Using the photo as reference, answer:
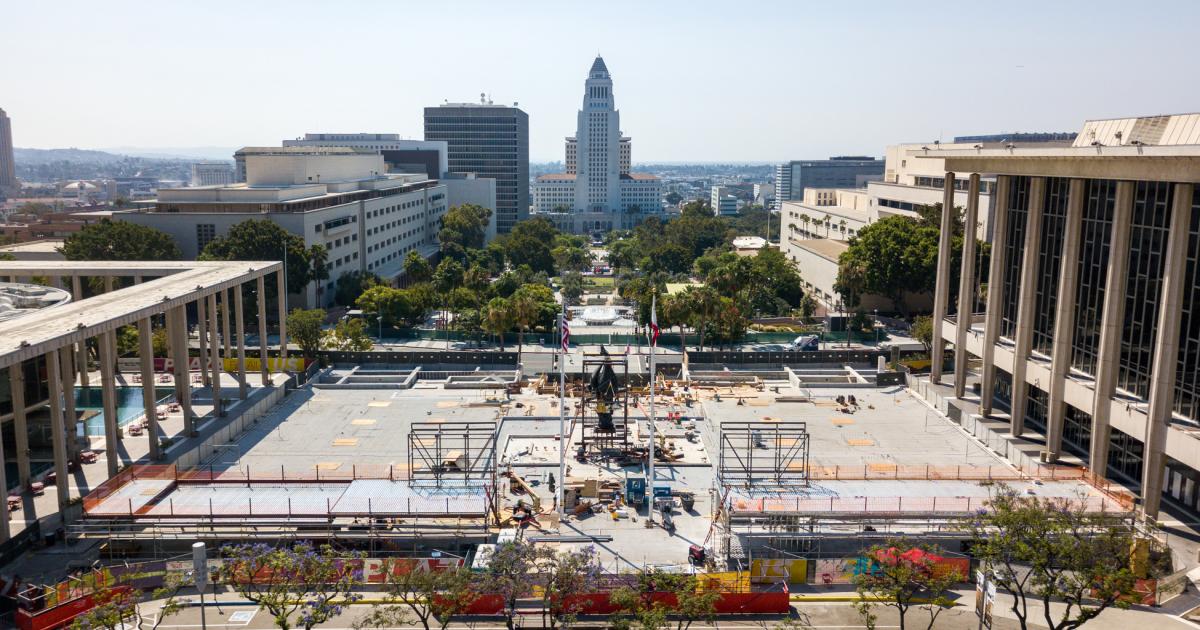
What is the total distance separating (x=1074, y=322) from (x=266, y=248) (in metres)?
77.4

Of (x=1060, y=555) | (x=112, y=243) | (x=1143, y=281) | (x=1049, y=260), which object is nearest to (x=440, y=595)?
(x=1060, y=555)

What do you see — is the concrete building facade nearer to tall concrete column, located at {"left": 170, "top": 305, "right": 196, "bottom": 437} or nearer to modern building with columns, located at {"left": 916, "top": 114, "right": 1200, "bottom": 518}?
tall concrete column, located at {"left": 170, "top": 305, "right": 196, "bottom": 437}

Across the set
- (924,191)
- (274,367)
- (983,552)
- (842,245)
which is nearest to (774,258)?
(842,245)

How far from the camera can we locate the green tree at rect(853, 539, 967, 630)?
31141 mm

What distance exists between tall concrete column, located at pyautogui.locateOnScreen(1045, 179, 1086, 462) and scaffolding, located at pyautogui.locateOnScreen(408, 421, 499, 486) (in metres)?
32.8

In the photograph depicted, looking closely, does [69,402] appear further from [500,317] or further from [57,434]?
[500,317]

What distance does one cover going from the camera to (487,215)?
6683 inches

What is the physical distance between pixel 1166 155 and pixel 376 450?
46.7 metres

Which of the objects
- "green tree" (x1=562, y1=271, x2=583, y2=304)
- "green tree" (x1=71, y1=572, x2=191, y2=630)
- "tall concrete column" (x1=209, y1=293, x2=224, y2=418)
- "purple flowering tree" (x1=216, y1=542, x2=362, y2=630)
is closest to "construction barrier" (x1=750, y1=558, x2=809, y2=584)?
"purple flowering tree" (x1=216, y1=542, x2=362, y2=630)

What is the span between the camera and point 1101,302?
1909 inches

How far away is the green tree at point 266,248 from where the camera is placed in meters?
92.4

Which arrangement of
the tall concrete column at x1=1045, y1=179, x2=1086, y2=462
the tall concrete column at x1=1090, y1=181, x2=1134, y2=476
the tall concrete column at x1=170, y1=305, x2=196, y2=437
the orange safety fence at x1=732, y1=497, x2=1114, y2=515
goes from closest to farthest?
the orange safety fence at x1=732, y1=497, x2=1114, y2=515
the tall concrete column at x1=1090, y1=181, x2=1134, y2=476
the tall concrete column at x1=1045, y1=179, x2=1086, y2=462
the tall concrete column at x1=170, y1=305, x2=196, y2=437

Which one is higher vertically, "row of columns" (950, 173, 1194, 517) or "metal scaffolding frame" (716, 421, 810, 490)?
"row of columns" (950, 173, 1194, 517)

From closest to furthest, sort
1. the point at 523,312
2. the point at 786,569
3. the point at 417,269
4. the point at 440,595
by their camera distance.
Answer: the point at 440,595 < the point at 786,569 < the point at 523,312 < the point at 417,269
